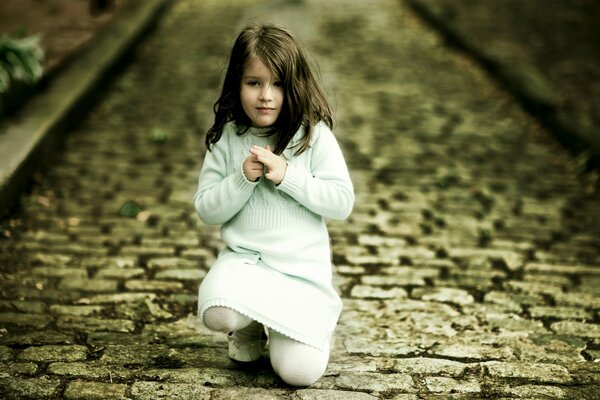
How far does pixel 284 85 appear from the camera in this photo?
261cm

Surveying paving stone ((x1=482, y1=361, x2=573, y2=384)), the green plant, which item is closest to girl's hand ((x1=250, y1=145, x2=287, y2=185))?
paving stone ((x1=482, y1=361, x2=573, y2=384))

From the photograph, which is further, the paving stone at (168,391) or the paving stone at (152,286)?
the paving stone at (152,286)

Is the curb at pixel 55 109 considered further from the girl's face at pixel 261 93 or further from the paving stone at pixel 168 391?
the girl's face at pixel 261 93

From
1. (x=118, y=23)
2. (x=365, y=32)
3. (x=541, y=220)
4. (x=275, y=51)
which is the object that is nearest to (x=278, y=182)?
(x=275, y=51)

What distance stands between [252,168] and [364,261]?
1901 millimetres

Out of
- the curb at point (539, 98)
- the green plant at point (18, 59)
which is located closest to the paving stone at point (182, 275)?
the green plant at point (18, 59)

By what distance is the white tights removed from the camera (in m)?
2.62

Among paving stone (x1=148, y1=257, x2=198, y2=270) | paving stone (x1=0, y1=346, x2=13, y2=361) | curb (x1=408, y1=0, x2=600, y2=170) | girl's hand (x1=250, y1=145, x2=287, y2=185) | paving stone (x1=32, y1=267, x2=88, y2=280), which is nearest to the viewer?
girl's hand (x1=250, y1=145, x2=287, y2=185)

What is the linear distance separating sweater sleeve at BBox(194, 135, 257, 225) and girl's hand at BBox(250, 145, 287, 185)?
9cm

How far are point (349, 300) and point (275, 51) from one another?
166cm

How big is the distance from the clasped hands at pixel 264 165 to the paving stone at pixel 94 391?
95 centimetres

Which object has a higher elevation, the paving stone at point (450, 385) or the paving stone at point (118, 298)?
the paving stone at point (450, 385)

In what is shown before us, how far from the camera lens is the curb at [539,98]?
6305mm

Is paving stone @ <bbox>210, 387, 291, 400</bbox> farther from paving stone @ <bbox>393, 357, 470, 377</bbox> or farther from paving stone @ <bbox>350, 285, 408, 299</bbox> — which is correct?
paving stone @ <bbox>350, 285, 408, 299</bbox>
